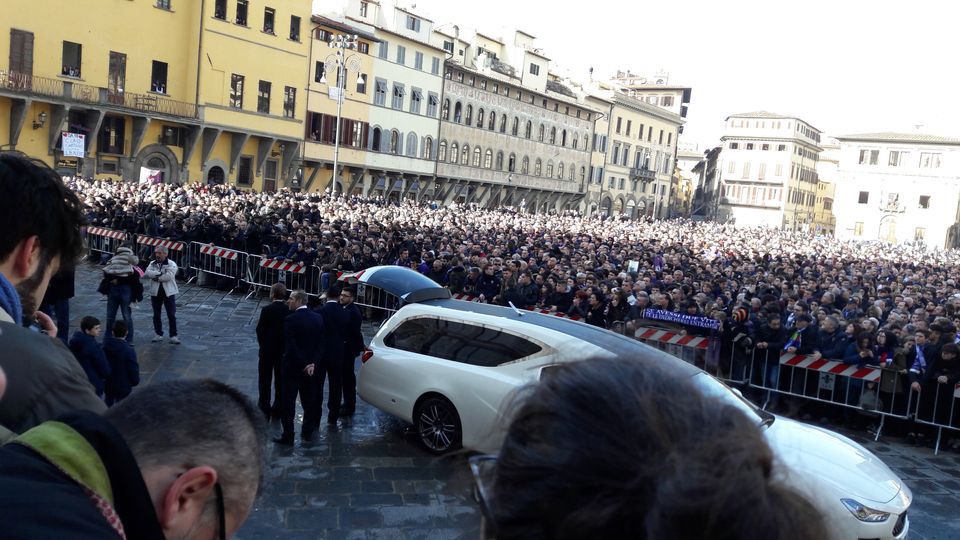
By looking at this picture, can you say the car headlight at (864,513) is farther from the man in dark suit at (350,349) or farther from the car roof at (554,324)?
the man in dark suit at (350,349)

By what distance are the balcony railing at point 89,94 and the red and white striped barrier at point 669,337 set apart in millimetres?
28253

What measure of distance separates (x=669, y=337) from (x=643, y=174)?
6895 centimetres

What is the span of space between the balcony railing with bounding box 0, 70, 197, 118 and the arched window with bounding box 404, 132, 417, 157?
1664 cm

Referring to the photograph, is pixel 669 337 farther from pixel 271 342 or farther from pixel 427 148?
pixel 427 148

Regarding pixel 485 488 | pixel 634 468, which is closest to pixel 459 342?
pixel 485 488

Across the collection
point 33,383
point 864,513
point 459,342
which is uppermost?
point 33,383

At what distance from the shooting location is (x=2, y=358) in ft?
5.04

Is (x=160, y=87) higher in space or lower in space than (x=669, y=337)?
higher

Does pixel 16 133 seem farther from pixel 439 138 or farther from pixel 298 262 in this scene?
pixel 439 138

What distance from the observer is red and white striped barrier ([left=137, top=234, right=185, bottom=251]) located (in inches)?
662

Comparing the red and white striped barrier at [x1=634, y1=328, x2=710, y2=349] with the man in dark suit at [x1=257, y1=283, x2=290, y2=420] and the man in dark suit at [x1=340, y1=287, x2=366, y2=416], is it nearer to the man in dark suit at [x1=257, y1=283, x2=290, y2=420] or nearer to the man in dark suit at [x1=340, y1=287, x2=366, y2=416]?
the man in dark suit at [x1=340, y1=287, x2=366, y2=416]

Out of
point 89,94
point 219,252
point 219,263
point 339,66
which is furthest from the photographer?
point 339,66

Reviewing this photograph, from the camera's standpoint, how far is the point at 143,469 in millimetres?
1240

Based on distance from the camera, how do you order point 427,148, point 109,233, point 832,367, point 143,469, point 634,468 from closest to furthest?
point 634,468 < point 143,469 < point 832,367 < point 109,233 < point 427,148
